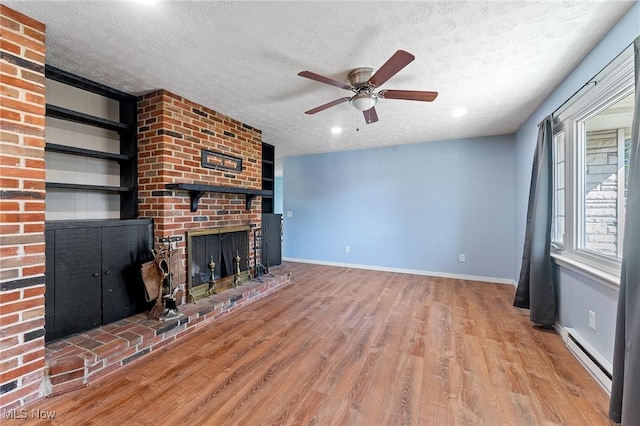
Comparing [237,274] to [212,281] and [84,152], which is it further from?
[84,152]

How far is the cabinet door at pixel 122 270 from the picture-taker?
90.4 inches

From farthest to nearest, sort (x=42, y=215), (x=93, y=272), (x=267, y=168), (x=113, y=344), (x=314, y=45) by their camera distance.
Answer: (x=267, y=168) → (x=93, y=272) → (x=113, y=344) → (x=314, y=45) → (x=42, y=215)

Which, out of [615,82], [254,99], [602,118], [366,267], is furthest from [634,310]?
[366,267]

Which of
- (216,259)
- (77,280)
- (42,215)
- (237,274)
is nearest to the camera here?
(42,215)

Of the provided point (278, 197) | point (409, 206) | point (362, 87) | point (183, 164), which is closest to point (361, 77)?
point (362, 87)

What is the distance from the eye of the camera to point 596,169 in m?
2.28

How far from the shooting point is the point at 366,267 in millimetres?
5113

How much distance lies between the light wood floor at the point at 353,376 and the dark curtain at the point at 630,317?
256mm

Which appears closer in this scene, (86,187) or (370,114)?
(86,187)

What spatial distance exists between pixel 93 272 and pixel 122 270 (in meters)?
0.24

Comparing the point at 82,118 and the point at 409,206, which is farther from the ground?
the point at 82,118

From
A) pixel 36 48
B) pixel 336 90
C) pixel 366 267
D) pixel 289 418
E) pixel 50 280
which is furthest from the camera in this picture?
pixel 366 267

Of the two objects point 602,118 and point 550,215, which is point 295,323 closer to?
point 550,215

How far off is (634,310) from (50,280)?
3543mm
